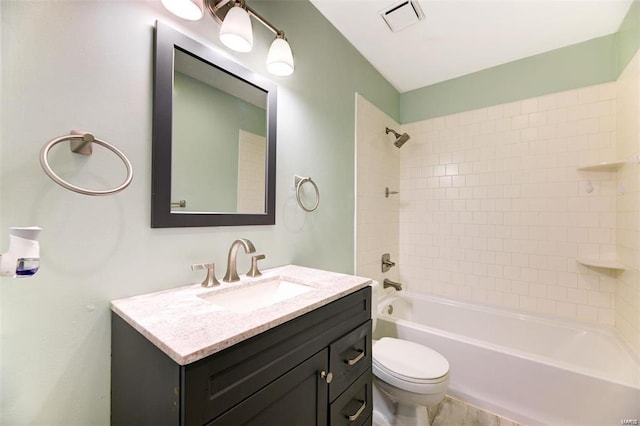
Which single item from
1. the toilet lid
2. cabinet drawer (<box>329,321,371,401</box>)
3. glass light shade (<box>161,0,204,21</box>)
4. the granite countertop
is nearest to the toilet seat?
the toilet lid

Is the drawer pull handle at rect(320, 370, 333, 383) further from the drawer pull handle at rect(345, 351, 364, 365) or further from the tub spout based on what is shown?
the tub spout

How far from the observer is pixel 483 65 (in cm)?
223

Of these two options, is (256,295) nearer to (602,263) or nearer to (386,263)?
(386,263)

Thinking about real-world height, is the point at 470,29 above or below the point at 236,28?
Result: above

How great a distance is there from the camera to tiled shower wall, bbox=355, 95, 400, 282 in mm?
2049

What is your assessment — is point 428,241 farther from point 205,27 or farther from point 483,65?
point 205,27

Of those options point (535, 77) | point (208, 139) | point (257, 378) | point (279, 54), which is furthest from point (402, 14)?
point (257, 378)

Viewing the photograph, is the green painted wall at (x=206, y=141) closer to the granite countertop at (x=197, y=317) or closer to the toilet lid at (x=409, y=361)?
the granite countertop at (x=197, y=317)

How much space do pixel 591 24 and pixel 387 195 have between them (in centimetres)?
177

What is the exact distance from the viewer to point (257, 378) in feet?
2.16

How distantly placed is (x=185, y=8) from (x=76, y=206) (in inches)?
30.2

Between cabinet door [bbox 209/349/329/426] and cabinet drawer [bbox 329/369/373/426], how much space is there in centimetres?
7

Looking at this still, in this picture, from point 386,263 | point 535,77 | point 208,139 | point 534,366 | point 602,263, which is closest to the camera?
point 208,139

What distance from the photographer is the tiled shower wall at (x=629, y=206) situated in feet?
4.88
